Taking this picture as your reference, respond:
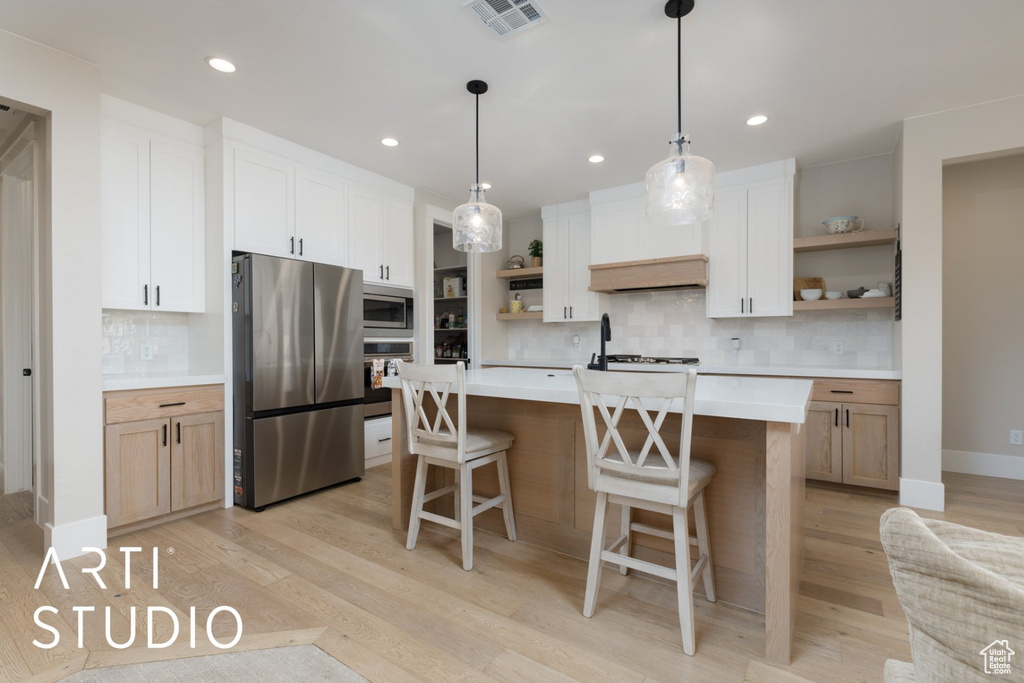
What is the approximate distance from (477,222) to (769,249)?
8.69ft

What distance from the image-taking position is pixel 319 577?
2178mm

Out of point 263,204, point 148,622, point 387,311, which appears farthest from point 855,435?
point 263,204

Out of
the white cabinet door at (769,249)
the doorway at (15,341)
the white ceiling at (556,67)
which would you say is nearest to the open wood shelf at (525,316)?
the white ceiling at (556,67)

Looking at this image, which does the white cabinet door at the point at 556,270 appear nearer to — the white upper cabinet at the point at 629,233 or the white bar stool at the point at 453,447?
the white upper cabinet at the point at 629,233

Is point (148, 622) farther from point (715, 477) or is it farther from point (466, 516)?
point (715, 477)

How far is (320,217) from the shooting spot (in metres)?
3.71

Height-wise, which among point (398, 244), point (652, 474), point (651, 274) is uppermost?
point (398, 244)

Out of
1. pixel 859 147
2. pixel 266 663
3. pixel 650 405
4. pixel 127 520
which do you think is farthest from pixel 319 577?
pixel 859 147

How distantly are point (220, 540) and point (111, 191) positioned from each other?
85.9 inches

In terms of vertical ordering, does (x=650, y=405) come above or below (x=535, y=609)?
above

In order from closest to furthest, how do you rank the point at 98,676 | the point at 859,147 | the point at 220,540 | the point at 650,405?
the point at 98,676 → the point at 650,405 → the point at 220,540 → the point at 859,147

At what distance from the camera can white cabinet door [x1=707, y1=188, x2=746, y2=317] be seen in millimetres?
4051

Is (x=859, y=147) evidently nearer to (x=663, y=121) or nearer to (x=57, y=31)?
(x=663, y=121)

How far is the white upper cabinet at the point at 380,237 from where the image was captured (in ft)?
13.0
